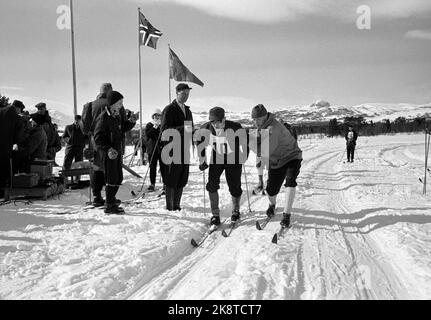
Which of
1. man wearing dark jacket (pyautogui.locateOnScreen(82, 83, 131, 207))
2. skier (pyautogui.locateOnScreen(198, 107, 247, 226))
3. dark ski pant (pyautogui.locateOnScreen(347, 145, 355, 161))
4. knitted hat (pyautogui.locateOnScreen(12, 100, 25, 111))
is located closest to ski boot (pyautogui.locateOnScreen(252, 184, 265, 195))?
skier (pyautogui.locateOnScreen(198, 107, 247, 226))

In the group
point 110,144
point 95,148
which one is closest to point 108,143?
point 110,144

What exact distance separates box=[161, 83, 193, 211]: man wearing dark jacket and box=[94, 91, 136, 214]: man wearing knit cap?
2.74 feet

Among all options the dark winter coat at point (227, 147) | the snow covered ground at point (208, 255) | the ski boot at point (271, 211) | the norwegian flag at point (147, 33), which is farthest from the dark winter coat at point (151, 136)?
the norwegian flag at point (147, 33)

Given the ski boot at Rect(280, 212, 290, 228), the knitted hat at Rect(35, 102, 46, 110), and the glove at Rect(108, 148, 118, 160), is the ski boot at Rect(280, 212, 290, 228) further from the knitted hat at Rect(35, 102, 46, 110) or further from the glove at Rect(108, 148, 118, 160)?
the knitted hat at Rect(35, 102, 46, 110)

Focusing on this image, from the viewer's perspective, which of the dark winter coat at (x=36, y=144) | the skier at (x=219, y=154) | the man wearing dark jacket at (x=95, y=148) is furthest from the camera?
the dark winter coat at (x=36, y=144)

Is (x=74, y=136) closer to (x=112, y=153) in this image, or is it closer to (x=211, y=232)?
(x=112, y=153)

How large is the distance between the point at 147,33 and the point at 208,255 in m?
15.5

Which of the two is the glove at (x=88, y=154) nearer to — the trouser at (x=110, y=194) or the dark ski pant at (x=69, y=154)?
the trouser at (x=110, y=194)

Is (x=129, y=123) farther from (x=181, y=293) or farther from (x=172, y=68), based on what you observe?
(x=172, y=68)

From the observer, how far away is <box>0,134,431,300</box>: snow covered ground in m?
3.57

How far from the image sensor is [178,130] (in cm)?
677

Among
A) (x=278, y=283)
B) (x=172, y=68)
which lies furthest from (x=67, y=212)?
(x=172, y=68)

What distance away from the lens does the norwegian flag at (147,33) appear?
706 inches

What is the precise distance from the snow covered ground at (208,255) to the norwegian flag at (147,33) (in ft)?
40.6
